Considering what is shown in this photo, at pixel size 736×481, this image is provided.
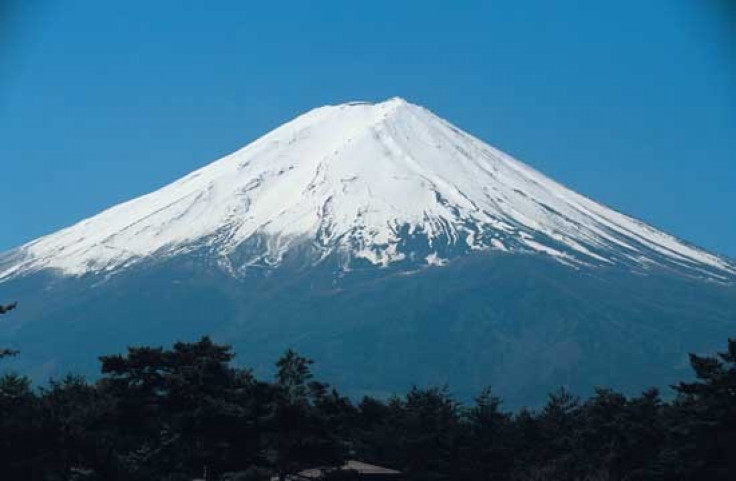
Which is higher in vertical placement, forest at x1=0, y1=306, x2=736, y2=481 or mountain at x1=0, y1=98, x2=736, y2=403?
mountain at x1=0, y1=98, x2=736, y2=403

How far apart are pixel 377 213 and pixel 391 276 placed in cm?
866

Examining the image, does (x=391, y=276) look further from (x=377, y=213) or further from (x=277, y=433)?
(x=277, y=433)

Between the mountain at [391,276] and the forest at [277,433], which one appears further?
the mountain at [391,276]

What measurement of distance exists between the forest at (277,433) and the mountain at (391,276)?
11164 centimetres

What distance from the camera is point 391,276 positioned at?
585 ft

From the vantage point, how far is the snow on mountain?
180 m

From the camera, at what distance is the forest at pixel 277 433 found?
1421 inches

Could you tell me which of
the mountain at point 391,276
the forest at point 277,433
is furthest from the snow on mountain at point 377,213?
the forest at point 277,433

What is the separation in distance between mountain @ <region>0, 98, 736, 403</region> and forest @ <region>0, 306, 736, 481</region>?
366ft

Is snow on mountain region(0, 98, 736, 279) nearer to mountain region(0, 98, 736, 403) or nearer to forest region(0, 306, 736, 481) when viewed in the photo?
mountain region(0, 98, 736, 403)

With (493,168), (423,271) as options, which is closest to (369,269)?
(423,271)

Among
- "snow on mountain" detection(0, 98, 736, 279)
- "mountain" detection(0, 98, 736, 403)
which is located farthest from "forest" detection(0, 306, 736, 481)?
"snow on mountain" detection(0, 98, 736, 279)

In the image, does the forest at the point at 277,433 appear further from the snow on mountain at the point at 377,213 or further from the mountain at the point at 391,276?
the snow on mountain at the point at 377,213

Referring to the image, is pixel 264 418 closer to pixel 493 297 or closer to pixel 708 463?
pixel 708 463
